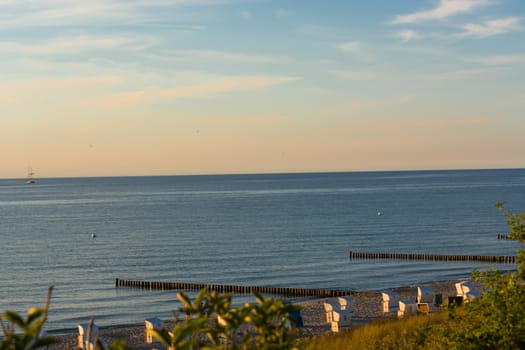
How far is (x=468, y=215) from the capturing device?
11275 centimetres

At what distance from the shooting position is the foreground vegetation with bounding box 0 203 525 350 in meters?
3.67

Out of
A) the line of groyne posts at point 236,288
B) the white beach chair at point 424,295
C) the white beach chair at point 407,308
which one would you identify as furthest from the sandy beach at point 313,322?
the line of groyne posts at point 236,288

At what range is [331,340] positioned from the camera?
20.3 meters

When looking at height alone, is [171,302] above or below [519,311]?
below

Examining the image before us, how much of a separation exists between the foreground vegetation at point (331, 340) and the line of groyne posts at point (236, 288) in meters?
24.1

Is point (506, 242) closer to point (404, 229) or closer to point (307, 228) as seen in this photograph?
point (404, 229)

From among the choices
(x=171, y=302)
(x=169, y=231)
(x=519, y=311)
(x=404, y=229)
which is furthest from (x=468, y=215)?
(x=519, y=311)

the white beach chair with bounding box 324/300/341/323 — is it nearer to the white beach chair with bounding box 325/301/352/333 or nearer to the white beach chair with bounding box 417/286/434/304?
the white beach chair with bounding box 325/301/352/333

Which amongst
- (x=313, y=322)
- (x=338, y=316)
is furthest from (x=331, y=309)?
(x=313, y=322)

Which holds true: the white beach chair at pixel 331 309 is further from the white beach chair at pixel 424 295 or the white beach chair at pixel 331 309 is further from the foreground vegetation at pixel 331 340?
the foreground vegetation at pixel 331 340

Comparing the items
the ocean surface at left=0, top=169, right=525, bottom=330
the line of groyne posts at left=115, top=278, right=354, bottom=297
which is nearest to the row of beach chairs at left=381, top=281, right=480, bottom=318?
the line of groyne posts at left=115, top=278, right=354, bottom=297

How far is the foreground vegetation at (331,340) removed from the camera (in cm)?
367

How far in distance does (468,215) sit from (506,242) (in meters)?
37.5

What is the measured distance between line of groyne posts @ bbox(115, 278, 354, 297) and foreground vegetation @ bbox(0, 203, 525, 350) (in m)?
24.1
